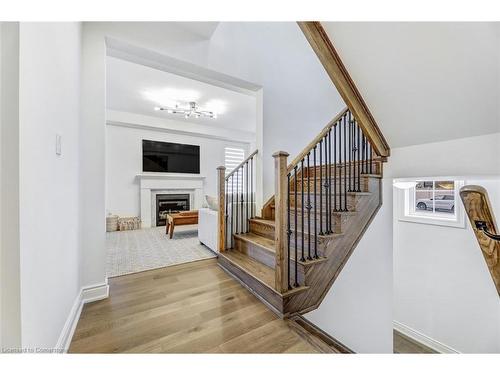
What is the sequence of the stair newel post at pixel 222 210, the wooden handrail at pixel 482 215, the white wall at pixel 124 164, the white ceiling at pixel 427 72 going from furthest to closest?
the white wall at pixel 124 164 → the stair newel post at pixel 222 210 → the white ceiling at pixel 427 72 → the wooden handrail at pixel 482 215

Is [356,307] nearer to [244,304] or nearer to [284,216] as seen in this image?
[244,304]

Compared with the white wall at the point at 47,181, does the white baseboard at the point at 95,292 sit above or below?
below

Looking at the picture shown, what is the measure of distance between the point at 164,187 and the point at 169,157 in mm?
845

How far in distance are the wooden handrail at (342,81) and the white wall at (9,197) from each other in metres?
1.60

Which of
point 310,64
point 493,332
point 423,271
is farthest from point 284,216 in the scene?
point 310,64

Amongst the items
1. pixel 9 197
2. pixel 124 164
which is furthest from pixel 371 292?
pixel 124 164

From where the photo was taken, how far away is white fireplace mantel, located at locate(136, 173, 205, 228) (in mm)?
5238

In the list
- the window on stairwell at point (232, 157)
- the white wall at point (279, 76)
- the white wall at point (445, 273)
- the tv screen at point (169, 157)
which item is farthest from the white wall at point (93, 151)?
the window on stairwell at point (232, 157)

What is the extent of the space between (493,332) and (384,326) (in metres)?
1.23

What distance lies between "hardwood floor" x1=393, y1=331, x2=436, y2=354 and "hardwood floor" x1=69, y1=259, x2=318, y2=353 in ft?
8.82

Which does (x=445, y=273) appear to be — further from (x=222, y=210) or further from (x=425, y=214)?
(x=222, y=210)

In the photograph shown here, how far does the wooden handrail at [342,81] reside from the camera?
1525 millimetres

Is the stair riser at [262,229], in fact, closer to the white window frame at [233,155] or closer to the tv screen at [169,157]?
the tv screen at [169,157]

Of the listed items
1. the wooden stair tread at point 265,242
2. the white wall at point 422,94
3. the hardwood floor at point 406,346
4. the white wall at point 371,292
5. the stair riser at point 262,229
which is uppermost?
the white wall at point 422,94
